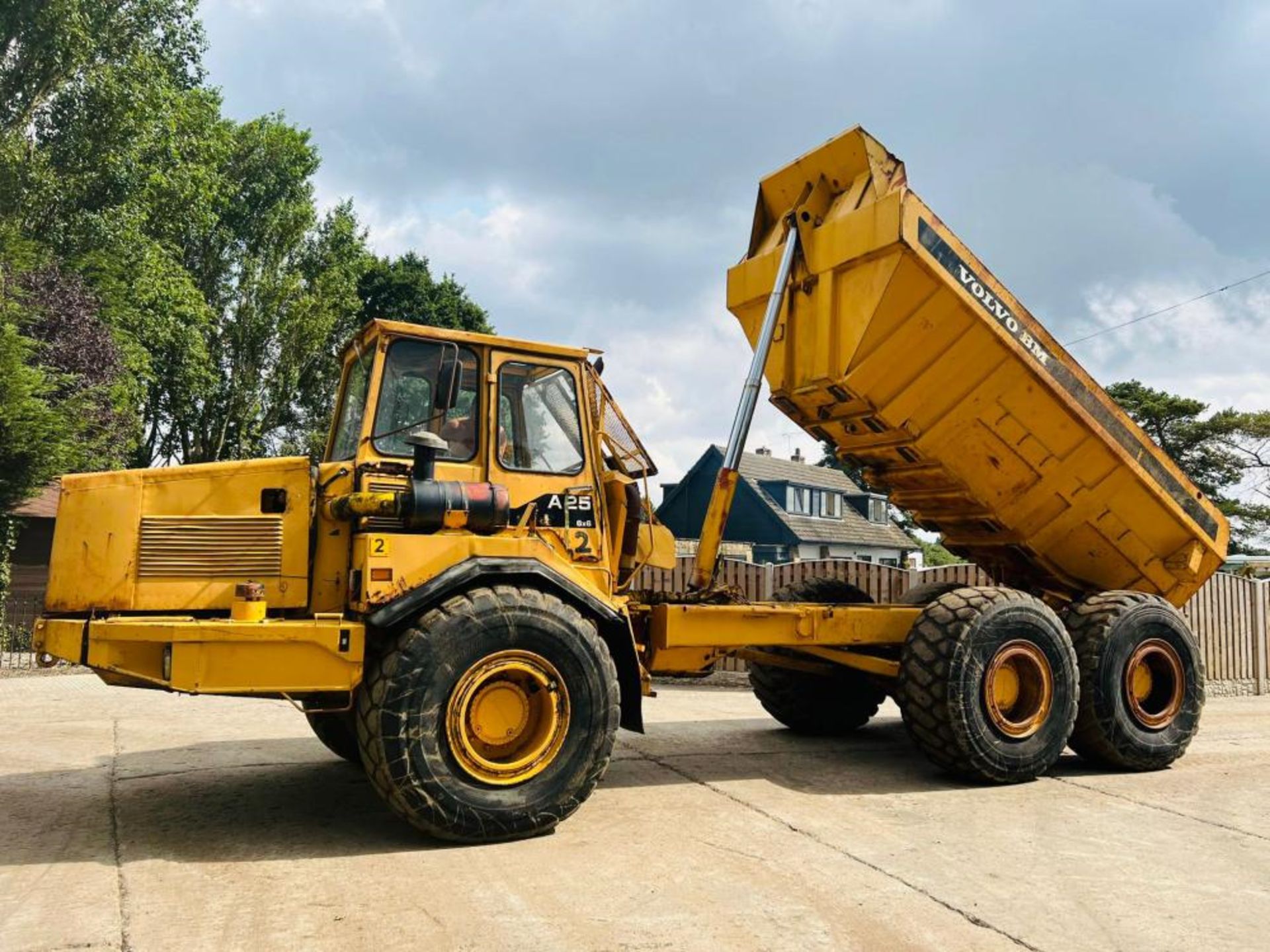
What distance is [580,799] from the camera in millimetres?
5758

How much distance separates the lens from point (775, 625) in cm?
716

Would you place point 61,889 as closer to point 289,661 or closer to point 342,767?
point 289,661

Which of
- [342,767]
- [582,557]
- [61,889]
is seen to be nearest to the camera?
[61,889]

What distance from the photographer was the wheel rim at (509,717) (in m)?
5.49

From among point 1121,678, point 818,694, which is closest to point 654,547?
point 818,694

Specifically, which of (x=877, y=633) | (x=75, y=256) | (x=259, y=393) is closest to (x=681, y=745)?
(x=877, y=633)

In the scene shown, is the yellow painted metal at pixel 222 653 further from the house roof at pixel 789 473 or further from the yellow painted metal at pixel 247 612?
the house roof at pixel 789 473

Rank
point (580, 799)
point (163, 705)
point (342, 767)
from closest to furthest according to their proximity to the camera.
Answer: point (580, 799)
point (342, 767)
point (163, 705)

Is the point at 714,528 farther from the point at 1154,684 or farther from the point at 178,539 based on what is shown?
the point at 1154,684

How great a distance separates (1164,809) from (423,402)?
5361 millimetres

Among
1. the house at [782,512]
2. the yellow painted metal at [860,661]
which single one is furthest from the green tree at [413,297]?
the yellow painted metal at [860,661]

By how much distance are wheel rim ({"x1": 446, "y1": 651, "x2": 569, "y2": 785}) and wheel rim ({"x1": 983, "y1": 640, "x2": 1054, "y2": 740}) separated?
3337mm

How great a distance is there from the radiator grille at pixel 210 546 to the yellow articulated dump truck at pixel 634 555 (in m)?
0.02

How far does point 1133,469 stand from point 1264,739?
362 centimetres
